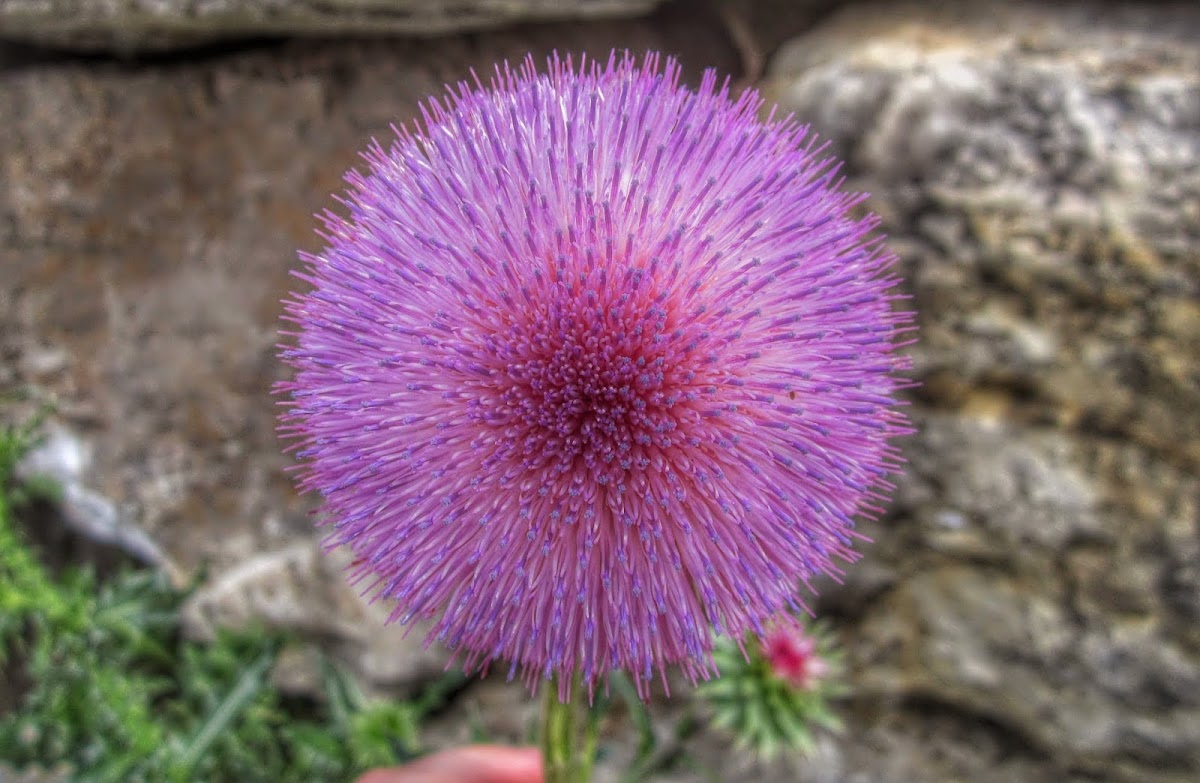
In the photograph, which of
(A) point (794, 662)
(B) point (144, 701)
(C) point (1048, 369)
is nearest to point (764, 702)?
(A) point (794, 662)

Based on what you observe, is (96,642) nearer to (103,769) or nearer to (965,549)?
(103,769)

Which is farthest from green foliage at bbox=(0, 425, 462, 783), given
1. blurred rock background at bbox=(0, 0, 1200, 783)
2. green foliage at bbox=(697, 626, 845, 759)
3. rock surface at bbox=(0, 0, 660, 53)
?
rock surface at bbox=(0, 0, 660, 53)

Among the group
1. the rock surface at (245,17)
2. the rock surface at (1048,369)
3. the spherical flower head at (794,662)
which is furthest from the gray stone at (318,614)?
the rock surface at (245,17)

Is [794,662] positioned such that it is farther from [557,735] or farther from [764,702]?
[557,735]

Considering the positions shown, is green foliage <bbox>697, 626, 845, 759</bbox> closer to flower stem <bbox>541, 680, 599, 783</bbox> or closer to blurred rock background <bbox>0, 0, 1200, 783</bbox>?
flower stem <bbox>541, 680, 599, 783</bbox>

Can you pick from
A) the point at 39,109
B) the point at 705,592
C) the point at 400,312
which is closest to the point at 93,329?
the point at 39,109

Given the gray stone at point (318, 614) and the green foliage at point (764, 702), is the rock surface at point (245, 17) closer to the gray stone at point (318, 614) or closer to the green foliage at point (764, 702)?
the gray stone at point (318, 614)
